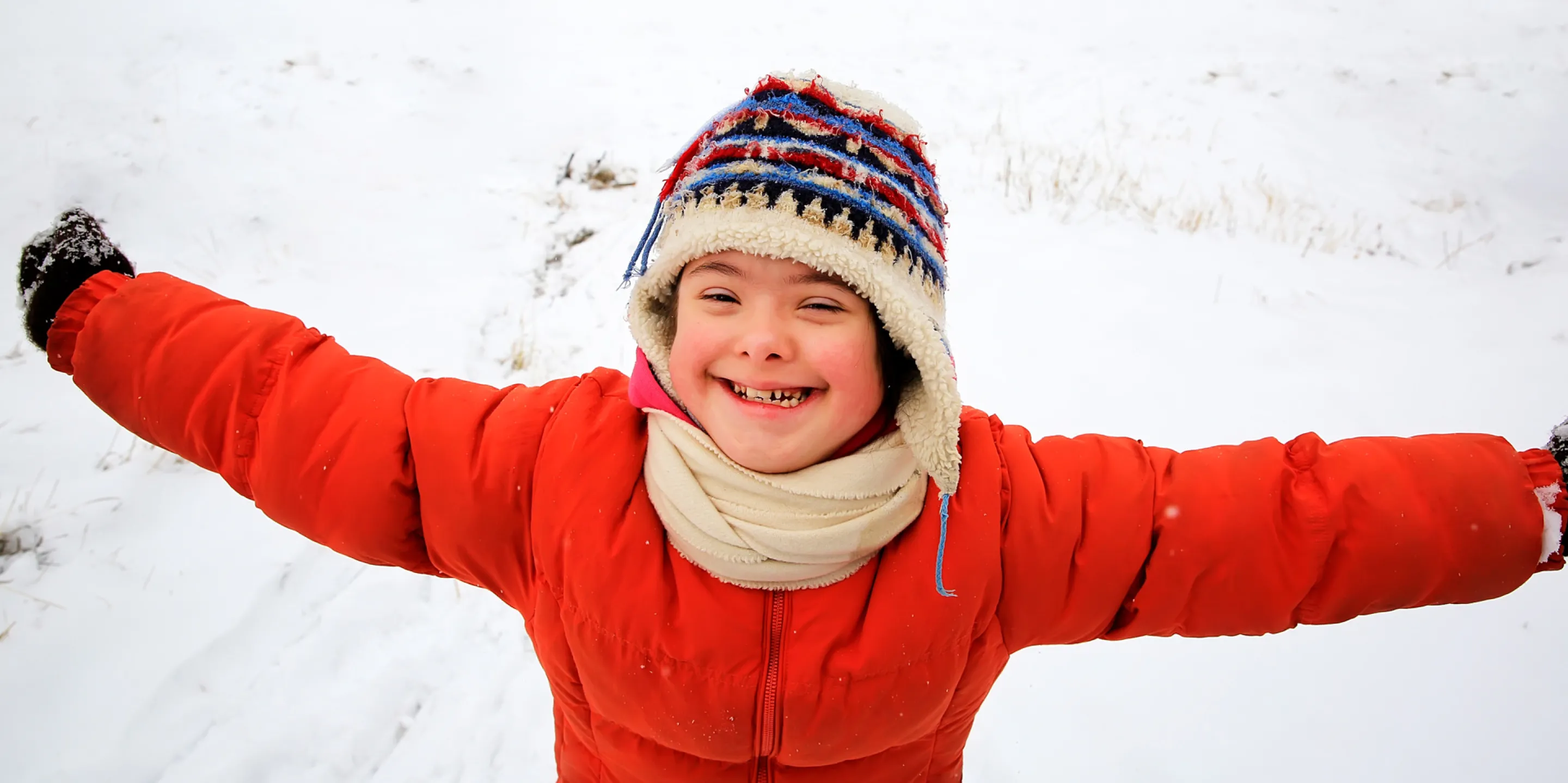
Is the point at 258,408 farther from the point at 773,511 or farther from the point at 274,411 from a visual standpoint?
the point at 773,511

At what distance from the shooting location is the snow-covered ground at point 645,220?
98.3 inches

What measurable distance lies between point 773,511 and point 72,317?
1.33m

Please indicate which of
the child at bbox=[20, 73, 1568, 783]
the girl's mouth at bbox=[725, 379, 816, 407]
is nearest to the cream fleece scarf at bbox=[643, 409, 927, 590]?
the child at bbox=[20, 73, 1568, 783]

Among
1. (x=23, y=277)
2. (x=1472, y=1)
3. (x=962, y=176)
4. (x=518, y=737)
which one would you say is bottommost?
(x=518, y=737)

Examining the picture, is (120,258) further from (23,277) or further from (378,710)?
(378,710)

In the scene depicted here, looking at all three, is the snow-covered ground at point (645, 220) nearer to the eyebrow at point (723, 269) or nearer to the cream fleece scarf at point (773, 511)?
the cream fleece scarf at point (773, 511)

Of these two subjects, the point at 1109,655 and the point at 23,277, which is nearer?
the point at 23,277

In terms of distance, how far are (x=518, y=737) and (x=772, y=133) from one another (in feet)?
7.32

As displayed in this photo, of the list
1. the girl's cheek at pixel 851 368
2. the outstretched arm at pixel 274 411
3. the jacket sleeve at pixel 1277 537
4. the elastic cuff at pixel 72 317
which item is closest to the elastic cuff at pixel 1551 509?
the jacket sleeve at pixel 1277 537

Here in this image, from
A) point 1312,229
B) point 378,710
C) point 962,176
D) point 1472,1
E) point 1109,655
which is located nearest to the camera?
point 378,710

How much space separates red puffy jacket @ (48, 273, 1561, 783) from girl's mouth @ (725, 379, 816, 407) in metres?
0.28

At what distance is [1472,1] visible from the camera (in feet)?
26.7

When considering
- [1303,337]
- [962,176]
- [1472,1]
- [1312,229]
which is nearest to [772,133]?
[1303,337]

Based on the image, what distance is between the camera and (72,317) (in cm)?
137
